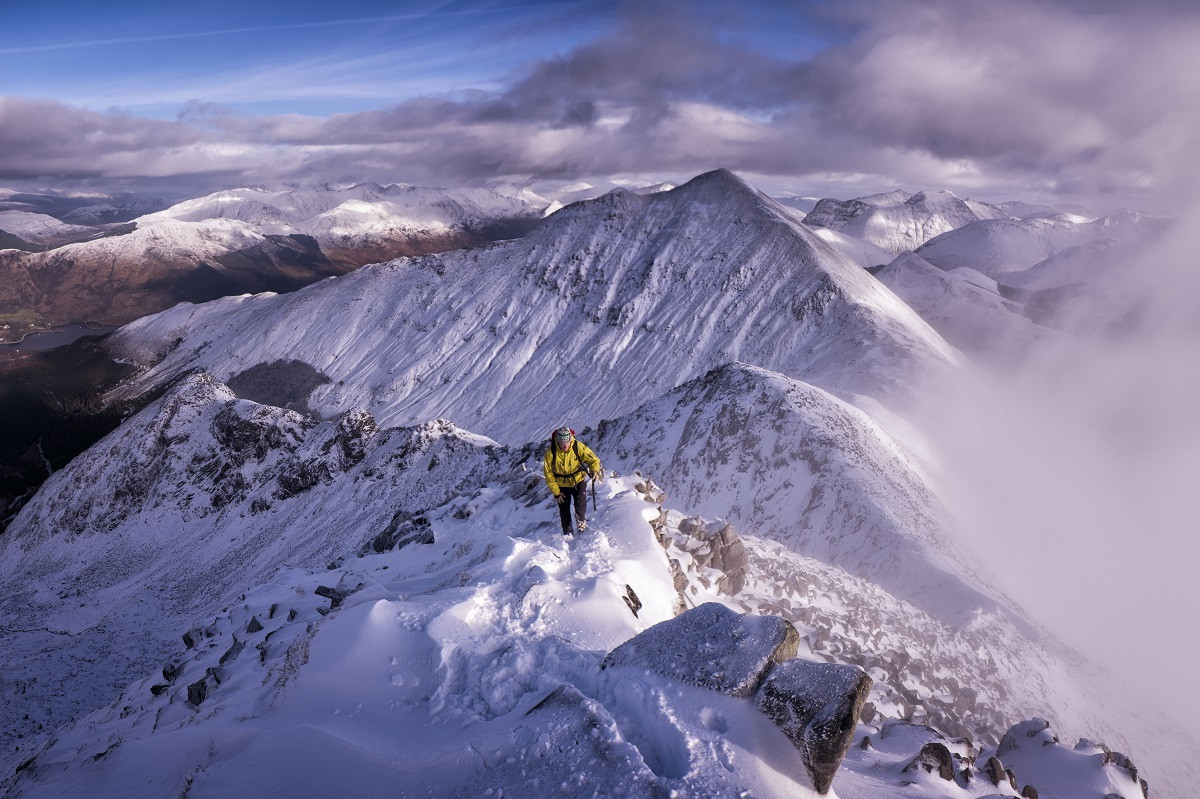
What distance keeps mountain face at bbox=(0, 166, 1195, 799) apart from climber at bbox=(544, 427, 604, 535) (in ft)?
4.20

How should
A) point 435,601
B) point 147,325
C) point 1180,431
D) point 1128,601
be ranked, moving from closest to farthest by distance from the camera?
point 435,601, point 1128,601, point 1180,431, point 147,325

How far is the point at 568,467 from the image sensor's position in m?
14.8

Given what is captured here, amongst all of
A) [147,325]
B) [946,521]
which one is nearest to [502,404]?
[946,521]

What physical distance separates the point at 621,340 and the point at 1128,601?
66.0 metres

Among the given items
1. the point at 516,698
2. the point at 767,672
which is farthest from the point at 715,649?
the point at 516,698

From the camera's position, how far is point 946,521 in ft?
112

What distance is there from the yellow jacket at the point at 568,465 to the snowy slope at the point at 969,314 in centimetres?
8713

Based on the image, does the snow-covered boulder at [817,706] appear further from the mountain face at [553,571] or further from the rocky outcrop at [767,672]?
the mountain face at [553,571]

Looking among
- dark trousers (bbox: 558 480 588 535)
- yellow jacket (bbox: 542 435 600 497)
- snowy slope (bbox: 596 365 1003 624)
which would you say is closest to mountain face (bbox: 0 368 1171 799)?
dark trousers (bbox: 558 480 588 535)

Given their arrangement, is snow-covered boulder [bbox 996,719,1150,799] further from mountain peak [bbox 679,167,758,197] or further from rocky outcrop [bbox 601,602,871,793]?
mountain peak [bbox 679,167,758,197]

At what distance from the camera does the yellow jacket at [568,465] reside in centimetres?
1483

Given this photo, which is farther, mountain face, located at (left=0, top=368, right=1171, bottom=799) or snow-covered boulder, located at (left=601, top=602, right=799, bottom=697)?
snow-covered boulder, located at (left=601, top=602, right=799, bottom=697)

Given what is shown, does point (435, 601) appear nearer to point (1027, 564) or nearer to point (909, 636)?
point (909, 636)

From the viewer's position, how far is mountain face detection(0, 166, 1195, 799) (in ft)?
27.9
